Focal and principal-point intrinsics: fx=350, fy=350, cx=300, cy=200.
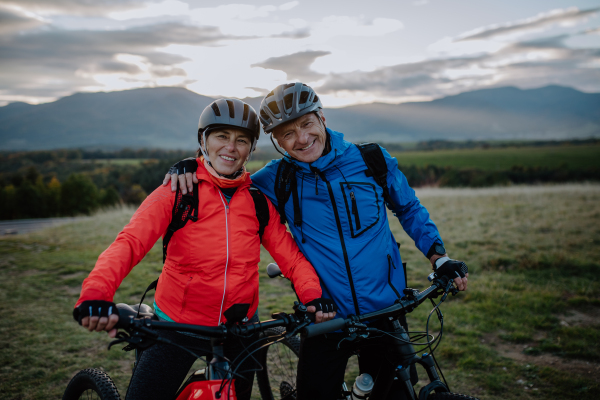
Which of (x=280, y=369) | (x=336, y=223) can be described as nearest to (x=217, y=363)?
(x=336, y=223)

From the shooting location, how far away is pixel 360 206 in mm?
2688

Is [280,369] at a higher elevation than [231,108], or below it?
below

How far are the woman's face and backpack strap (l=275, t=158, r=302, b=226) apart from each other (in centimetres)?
34

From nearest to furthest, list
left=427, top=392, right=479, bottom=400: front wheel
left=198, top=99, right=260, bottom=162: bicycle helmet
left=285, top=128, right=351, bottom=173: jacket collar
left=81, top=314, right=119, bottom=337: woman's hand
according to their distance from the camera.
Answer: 1. left=81, top=314, right=119, bottom=337: woman's hand
2. left=427, top=392, right=479, bottom=400: front wheel
3. left=285, top=128, right=351, bottom=173: jacket collar
4. left=198, top=99, right=260, bottom=162: bicycle helmet

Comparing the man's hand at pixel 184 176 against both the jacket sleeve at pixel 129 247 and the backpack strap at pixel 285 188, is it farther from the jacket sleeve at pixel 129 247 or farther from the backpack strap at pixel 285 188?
the backpack strap at pixel 285 188

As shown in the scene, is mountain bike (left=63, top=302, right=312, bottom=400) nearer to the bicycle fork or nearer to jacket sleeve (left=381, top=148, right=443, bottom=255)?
the bicycle fork

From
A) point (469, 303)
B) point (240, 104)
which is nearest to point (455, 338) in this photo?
point (469, 303)

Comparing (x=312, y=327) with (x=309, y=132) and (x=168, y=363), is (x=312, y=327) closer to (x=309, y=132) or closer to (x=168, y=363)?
(x=168, y=363)

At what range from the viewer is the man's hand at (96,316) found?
68.7 inches

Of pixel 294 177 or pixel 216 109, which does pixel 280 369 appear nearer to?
pixel 294 177

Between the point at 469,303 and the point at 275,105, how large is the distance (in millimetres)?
5701

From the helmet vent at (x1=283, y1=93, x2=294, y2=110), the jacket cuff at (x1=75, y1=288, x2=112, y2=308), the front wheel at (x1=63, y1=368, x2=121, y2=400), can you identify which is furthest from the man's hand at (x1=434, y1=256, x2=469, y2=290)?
the front wheel at (x1=63, y1=368, x2=121, y2=400)

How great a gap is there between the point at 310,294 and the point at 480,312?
5074 mm

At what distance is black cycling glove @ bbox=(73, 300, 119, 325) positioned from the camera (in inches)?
69.2
